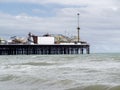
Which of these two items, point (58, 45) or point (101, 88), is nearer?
point (101, 88)

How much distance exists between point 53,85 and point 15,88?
4.49 ft

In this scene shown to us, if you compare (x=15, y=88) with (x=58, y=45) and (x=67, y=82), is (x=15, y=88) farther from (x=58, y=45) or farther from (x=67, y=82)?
(x=58, y=45)

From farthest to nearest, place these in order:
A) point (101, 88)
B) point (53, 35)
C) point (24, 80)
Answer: point (53, 35), point (24, 80), point (101, 88)

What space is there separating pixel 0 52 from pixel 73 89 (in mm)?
99199

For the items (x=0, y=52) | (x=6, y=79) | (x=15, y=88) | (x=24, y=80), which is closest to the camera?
(x=15, y=88)

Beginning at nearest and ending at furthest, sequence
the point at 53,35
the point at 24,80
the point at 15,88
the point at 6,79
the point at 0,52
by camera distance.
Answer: the point at 15,88, the point at 24,80, the point at 6,79, the point at 0,52, the point at 53,35

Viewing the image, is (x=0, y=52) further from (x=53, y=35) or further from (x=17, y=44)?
(x=53, y=35)

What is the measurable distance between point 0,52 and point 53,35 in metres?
22.1

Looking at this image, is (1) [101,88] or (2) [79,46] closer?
(1) [101,88]

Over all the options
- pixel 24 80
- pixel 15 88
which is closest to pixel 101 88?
pixel 15 88

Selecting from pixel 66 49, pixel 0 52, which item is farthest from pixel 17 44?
pixel 66 49

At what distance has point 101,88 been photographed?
13.2 meters

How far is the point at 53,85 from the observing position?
14977 millimetres

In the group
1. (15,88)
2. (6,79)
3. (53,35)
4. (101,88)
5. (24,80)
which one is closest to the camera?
(101,88)
